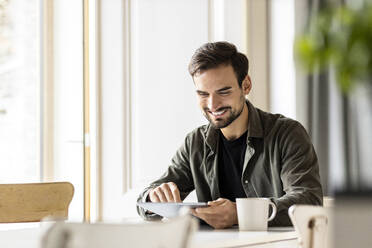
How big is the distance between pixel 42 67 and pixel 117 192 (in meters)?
1.09

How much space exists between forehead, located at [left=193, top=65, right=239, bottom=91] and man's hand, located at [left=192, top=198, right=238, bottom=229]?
A: 1.73ft

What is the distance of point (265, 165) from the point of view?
2.45 m

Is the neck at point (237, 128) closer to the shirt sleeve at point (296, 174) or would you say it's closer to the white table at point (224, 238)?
the shirt sleeve at point (296, 174)

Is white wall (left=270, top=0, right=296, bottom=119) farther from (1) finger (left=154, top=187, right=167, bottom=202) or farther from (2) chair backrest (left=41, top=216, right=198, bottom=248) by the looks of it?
(2) chair backrest (left=41, top=216, right=198, bottom=248)

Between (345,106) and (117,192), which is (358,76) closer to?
(345,106)

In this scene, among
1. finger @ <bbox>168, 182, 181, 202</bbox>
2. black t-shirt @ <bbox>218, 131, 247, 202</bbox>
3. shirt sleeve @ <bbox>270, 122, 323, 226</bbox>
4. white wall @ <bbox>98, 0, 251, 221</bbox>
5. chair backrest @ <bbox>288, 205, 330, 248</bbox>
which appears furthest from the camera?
white wall @ <bbox>98, 0, 251, 221</bbox>

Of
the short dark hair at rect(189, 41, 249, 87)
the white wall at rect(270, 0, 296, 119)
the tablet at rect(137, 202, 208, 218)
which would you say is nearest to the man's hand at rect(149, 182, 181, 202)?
the tablet at rect(137, 202, 208, 218)

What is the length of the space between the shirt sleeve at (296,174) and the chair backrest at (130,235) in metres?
1.07

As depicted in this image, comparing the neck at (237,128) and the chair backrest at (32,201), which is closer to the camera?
the chair backrest at (32,201)

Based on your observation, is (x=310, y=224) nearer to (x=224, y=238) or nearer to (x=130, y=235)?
(x=224, y=238)

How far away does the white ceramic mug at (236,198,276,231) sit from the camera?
1.96 metres

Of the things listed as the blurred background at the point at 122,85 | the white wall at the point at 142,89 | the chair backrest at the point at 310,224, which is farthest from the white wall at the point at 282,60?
the chair backrest at the point at 310,224

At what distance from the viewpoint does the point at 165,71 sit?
147 inches

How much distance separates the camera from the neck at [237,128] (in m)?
2.58
